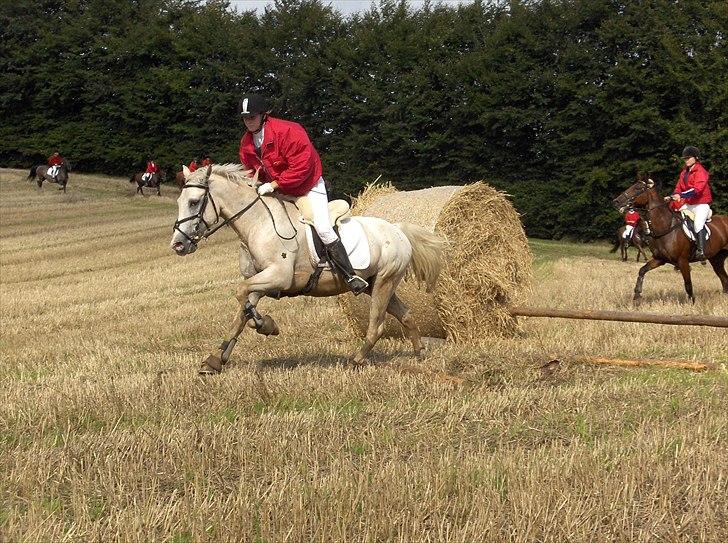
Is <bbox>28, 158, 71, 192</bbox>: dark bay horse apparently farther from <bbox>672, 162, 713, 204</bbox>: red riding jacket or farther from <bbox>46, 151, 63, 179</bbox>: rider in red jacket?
<bbox>672, 162, 713, 204</bbox>: red riding jacket

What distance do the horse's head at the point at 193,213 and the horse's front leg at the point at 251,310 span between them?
0.64 meters

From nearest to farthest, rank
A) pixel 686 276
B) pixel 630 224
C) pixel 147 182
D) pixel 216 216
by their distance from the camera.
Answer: pixel 216 216 < pixel 686 276 < pixel 630 224 < pixel 147 182

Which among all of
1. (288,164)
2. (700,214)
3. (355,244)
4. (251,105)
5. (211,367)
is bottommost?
(211,367)

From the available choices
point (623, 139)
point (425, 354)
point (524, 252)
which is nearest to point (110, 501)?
point (425, 354)

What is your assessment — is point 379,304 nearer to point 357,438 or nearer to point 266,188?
point 266,188

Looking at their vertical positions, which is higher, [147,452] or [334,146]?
[334,146]

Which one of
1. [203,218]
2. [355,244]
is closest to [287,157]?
[203,218]

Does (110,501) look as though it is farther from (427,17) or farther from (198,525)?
(427,17)

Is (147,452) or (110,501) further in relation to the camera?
(147,452)

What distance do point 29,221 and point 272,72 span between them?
20.2m

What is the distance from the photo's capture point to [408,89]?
136 ft

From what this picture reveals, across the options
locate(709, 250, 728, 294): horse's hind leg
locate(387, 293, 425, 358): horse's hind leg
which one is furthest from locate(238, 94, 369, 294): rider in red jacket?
locate(709, 250, 728, 294): horse's hind leg

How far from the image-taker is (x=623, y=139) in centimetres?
3469

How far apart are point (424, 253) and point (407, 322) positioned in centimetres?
82
